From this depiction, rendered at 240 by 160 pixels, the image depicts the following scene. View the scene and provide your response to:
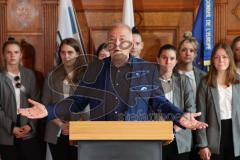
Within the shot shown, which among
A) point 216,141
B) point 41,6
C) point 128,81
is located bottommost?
point 216,141

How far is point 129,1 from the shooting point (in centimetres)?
406

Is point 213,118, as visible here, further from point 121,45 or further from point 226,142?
point 121,45

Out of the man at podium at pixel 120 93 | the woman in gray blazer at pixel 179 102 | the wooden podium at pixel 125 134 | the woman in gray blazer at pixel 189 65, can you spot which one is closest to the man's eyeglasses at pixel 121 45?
the man at podium at pixel 120 93

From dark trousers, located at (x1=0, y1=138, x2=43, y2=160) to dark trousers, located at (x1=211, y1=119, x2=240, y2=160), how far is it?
4.38 ft

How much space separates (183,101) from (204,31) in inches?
35.8

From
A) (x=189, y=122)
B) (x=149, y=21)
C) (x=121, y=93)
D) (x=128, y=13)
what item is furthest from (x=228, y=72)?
(x=121, y=93)

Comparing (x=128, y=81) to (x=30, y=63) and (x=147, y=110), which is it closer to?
(x=147, y=110)

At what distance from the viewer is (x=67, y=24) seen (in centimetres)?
398

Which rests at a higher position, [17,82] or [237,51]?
[237,51]

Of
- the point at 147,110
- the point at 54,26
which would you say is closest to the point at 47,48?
A: the point at 54,26

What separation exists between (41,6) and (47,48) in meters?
0.39

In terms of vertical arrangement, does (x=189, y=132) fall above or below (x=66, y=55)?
below

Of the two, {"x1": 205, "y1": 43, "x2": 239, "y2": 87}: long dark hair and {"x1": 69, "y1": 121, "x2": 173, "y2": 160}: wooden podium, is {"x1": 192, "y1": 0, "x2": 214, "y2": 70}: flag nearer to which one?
{"x1": 205, "y1": 43, "x2": 239, "y2": 87}: long dark hair

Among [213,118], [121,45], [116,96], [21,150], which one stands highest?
[121,45]
